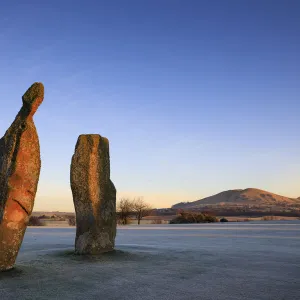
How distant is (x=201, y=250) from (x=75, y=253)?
13.8 ft

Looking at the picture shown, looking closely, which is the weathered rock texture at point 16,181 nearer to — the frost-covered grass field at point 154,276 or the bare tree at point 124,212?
the frost-covered grass field at point 154,276

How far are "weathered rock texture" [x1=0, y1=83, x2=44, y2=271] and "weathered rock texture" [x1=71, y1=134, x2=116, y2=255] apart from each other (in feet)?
7.82

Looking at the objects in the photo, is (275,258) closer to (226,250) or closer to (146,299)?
(226,250)

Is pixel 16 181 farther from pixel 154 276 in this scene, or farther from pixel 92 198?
pixel 154 276

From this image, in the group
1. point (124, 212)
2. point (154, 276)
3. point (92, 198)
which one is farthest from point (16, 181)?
point (124, 212)

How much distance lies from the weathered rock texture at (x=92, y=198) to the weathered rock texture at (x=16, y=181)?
7.82 feet

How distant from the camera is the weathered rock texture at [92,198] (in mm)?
10977

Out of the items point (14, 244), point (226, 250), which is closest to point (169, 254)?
point (226, 250)

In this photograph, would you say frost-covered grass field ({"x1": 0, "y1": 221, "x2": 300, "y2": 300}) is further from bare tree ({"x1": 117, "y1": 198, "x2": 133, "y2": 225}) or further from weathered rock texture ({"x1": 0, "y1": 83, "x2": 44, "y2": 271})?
bare tree ({"x1": 117, "y1": 198, "x2": 133, "y2": 225})

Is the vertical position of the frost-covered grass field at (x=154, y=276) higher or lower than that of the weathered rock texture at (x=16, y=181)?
Answer: lower

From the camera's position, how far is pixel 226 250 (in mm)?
12742

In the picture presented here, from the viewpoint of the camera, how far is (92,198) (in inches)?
432

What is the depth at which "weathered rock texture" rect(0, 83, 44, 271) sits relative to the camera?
8.20 metres

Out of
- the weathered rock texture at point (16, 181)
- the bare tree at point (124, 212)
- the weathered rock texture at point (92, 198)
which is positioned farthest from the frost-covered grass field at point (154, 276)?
the bare tree at point (124, 212)
